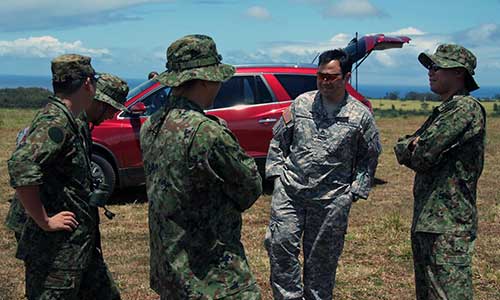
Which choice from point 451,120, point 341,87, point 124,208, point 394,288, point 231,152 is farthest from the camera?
point 124,208

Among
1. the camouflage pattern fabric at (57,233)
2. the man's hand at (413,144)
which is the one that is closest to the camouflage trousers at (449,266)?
the man's hand at (413,144)

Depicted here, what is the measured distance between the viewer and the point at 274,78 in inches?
357

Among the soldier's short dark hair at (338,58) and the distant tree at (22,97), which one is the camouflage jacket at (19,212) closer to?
the soldier's short dark hair at (338,58)

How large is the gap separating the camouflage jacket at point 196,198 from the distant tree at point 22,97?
3158cm

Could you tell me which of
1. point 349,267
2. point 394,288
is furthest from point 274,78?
point 394,288

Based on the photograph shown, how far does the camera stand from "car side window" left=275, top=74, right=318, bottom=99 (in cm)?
907

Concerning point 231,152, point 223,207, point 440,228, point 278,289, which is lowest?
point 278,289

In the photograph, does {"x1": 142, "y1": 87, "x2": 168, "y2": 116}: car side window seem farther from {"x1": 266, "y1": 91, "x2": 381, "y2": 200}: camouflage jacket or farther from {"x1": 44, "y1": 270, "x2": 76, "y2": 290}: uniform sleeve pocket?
{"x1": 44, "y1": 270, "x2": 76, "y2": 290}: uniform sleeve pocket

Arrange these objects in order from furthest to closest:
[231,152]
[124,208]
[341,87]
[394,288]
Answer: [124,208] → [394,288] → [341,87] → [231,152]

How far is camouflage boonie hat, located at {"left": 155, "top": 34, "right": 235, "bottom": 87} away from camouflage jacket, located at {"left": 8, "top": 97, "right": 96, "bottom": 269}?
66 centimetres

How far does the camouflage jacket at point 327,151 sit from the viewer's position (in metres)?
4.32

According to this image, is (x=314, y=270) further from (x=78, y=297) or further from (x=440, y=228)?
(x=78, y=297)

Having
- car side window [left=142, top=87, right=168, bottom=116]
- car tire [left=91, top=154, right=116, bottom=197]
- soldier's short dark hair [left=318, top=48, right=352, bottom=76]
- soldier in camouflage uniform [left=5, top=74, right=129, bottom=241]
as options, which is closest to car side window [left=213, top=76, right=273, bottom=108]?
car side window [left=142, top=87, right=168, bottom=116]

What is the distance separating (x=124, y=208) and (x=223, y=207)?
19.3 ft
